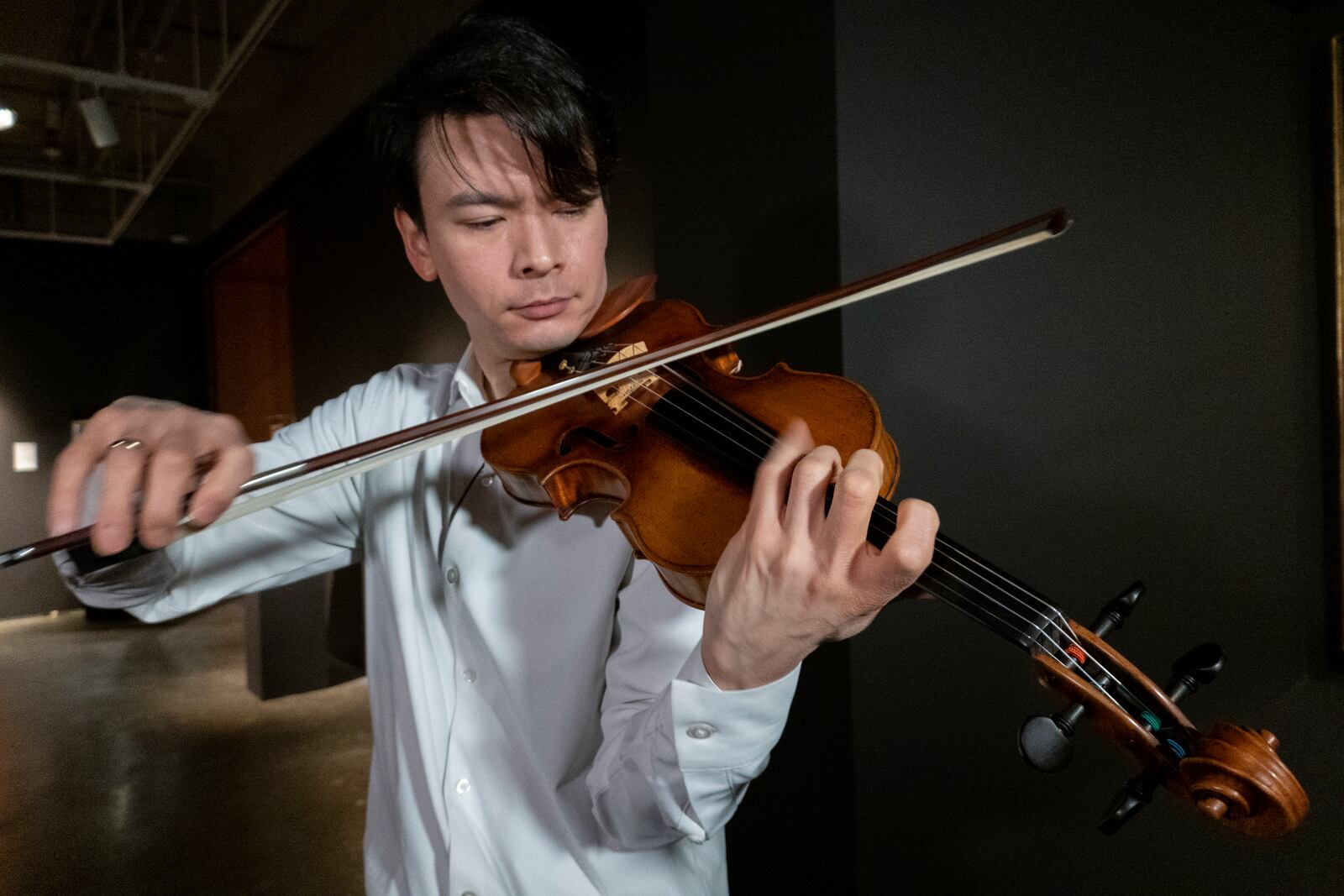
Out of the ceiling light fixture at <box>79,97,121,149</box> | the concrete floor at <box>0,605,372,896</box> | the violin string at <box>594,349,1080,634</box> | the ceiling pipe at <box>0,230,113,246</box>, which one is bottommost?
the concrete floor at <box>0,605,372,896</box>

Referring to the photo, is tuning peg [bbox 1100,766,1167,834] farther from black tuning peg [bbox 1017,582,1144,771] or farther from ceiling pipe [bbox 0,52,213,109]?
ceiling pipe [bbox 0,52,213,109]

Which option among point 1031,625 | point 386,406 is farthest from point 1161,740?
point 386,406

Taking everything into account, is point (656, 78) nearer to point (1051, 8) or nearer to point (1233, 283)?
→ point (1051, 8)

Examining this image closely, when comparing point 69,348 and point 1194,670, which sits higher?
point 69,348

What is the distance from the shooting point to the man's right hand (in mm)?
581

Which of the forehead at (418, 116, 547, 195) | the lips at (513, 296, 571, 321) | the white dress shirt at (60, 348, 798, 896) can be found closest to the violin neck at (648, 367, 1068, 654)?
the white dress shirt at (60, 348, 798, 896)

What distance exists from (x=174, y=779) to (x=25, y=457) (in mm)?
4212

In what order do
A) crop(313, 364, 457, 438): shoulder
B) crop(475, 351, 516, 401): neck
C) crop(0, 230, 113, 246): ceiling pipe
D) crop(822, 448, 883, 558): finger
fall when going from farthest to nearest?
1. crop(0, 230, 113, 246): ceiling pipe
2. crop(313, 364, 457, 438): shoulder
3. crop(475, 351, 516, 401): neck
4. crop(822, 448, 883, 558): finger

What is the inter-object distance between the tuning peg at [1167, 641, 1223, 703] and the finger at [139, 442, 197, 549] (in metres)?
0.84

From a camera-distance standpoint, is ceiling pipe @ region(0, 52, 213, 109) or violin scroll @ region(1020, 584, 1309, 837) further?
ceiling pipe @ region(0, 52, 213, 109)

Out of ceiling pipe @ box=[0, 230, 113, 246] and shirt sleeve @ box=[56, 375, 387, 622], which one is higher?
ceiling pipe @ box=[0, 230, 113, 246]

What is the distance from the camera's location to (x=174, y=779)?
10.00 ft

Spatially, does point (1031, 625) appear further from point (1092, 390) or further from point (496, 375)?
point (1092, 390)

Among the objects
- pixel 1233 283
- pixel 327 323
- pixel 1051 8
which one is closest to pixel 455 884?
pixel 1051 8
